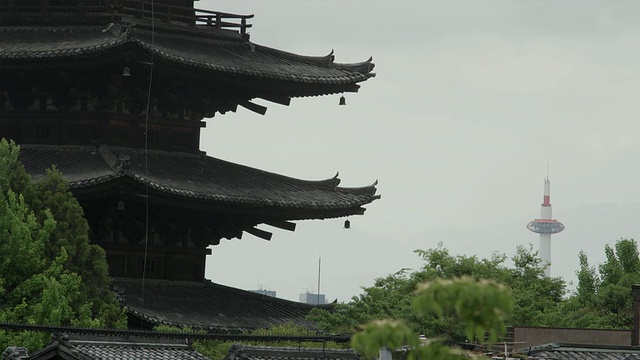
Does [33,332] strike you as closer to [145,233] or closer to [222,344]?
[222,344]

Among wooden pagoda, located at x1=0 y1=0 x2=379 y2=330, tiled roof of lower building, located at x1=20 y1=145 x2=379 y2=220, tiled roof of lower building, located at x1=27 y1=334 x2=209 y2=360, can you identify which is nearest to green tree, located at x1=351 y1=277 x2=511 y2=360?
tiled roof of lower building, located at x1=27 y1=334 x2=209 y2=360

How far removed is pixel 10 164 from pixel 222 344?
7572mm

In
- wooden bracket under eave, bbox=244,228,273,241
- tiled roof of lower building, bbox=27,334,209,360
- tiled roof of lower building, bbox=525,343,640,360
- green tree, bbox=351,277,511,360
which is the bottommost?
green tree, bbox=351,277,511,360

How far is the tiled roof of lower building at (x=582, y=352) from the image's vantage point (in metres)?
41.7

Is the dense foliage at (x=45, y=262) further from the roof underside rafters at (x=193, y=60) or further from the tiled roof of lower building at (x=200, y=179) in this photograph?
the roof underside rafters at (x=193, y=60)

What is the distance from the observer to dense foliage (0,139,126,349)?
46.0m

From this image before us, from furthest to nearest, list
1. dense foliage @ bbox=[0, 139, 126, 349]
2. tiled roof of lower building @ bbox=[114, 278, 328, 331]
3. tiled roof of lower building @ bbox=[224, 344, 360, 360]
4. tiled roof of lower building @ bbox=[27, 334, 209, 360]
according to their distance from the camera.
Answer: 1. tiled roof of lower building @ bbox=[114, 278, 328, 331]
2. dense foliage @ bbox=[0, 139, 126, 349]
3. tiled roof of lower building @ bbox=[224, 344, 360, 360]
4. tiled roof of lower building @ bbox=[27, 334, 209, 360]

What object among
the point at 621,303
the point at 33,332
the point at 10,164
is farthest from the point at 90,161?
the point at 621,303

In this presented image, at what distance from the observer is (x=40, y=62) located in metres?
56.9

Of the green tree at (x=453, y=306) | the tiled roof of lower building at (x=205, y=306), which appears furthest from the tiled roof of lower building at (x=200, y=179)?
the green tree at (x=453, y=306)

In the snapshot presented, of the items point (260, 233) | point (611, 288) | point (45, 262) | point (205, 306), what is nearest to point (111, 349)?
point (45, 262)

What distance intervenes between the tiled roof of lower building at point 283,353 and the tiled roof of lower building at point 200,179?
1380 cm

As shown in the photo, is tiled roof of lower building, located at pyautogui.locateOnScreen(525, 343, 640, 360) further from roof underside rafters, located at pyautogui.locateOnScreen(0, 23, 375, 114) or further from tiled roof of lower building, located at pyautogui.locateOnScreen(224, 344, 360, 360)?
roof underside rafters, located at pyautogui.locateOnScreen(0, 23, 375, 114)

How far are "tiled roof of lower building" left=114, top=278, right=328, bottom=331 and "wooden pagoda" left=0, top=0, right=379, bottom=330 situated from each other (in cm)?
68
